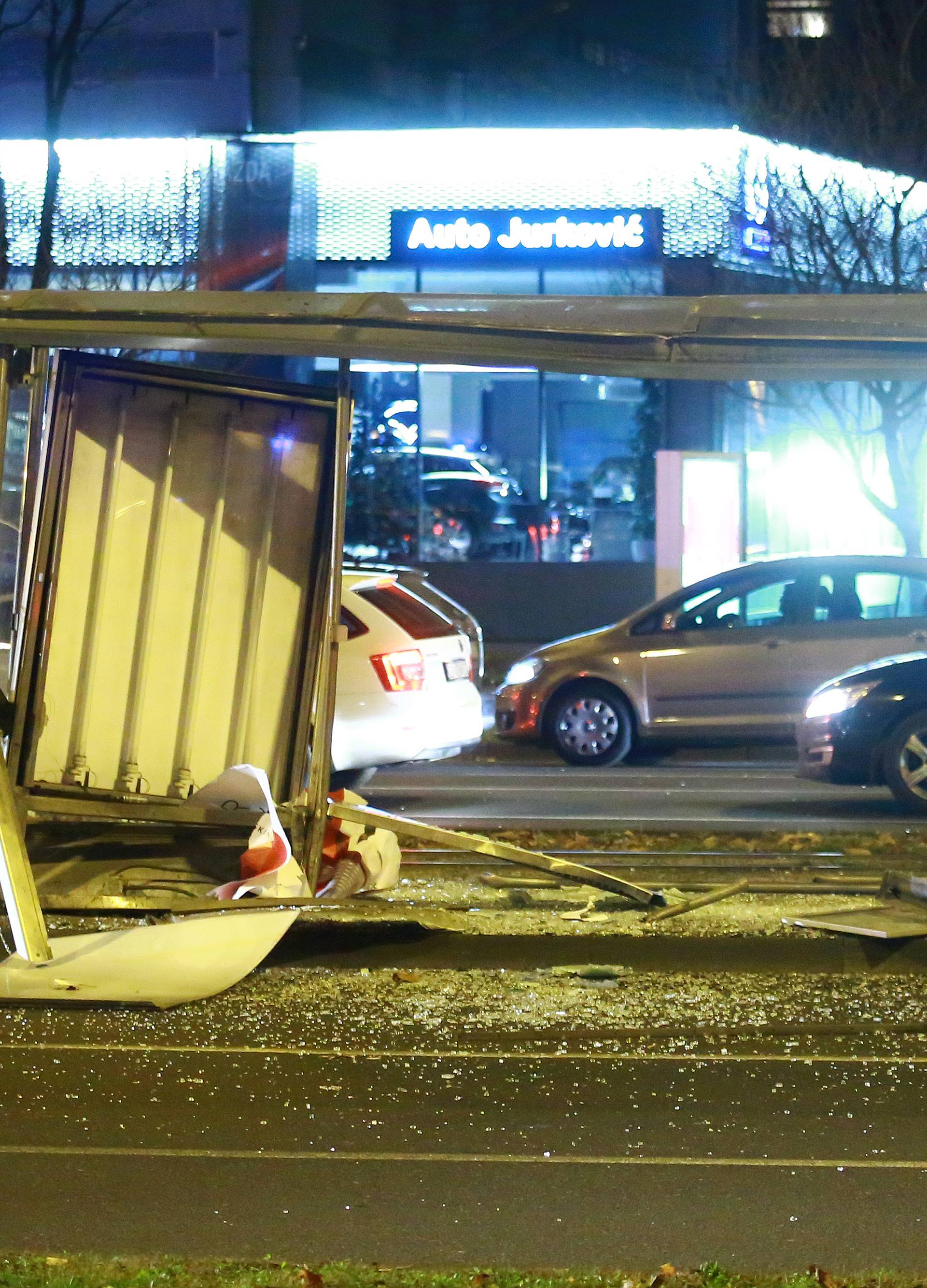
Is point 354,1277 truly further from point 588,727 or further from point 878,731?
point 588,727

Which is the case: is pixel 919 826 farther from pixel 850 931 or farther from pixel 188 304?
pixel 188 304

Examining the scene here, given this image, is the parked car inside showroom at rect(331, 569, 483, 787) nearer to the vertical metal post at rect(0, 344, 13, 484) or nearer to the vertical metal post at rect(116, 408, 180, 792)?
the vertical metal post at rect(116, 408, 180, 792)

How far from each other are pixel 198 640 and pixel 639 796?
519cm

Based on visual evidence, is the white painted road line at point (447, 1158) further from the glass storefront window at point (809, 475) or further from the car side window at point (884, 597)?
the glass storefront window at point (809, 475)

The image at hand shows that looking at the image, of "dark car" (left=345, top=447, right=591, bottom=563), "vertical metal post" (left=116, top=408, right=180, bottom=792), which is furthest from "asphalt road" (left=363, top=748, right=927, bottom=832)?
"dark car" (left=345, top=447, right=591, bottom=563)

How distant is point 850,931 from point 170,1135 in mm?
3534

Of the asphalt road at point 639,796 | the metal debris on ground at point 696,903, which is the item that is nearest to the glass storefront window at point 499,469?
the asphalt road at point 639,796

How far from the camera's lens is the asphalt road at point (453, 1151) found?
4.09 m

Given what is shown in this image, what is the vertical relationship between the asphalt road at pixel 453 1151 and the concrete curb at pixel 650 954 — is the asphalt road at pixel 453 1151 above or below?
below

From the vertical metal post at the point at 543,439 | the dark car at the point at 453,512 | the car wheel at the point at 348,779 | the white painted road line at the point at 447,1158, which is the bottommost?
the white painted road line at the point at 447,1158

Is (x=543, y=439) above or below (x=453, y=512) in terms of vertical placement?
above

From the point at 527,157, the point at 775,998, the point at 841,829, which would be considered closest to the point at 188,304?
the point at 775,998

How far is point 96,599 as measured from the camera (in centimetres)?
800

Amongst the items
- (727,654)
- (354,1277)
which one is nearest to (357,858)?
(354,1277)
